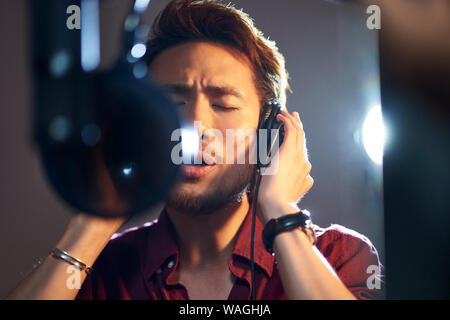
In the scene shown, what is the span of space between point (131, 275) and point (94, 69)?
616 mm

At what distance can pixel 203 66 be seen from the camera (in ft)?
3.92

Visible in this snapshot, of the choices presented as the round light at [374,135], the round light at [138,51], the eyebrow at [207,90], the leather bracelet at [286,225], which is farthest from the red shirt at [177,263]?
the round light at [138,51]

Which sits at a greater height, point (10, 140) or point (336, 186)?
point (10, 140)

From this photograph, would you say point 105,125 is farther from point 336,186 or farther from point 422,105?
point 422,105

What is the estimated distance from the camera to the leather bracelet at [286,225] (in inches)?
40.5

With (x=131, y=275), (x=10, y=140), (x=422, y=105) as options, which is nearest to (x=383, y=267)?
(x=422, y=105)

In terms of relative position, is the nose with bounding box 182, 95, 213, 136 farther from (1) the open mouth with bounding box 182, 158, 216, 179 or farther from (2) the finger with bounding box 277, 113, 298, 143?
(2) the finger with bounding box 277, 113, 298, 143

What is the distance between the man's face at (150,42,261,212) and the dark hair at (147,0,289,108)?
0.03m

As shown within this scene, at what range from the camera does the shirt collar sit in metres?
1.14

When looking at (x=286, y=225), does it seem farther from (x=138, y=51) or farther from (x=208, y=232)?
(x=138, y=51)

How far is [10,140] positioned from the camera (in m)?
1.16

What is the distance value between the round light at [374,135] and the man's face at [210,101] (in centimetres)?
36

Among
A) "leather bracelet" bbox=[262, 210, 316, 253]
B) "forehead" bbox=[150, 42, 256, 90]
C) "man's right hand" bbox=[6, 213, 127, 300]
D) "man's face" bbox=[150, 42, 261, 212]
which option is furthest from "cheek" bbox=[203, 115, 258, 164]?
"man's right hand" bbox=[6, 213, 127, 300]

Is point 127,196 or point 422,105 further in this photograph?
point 422,105
